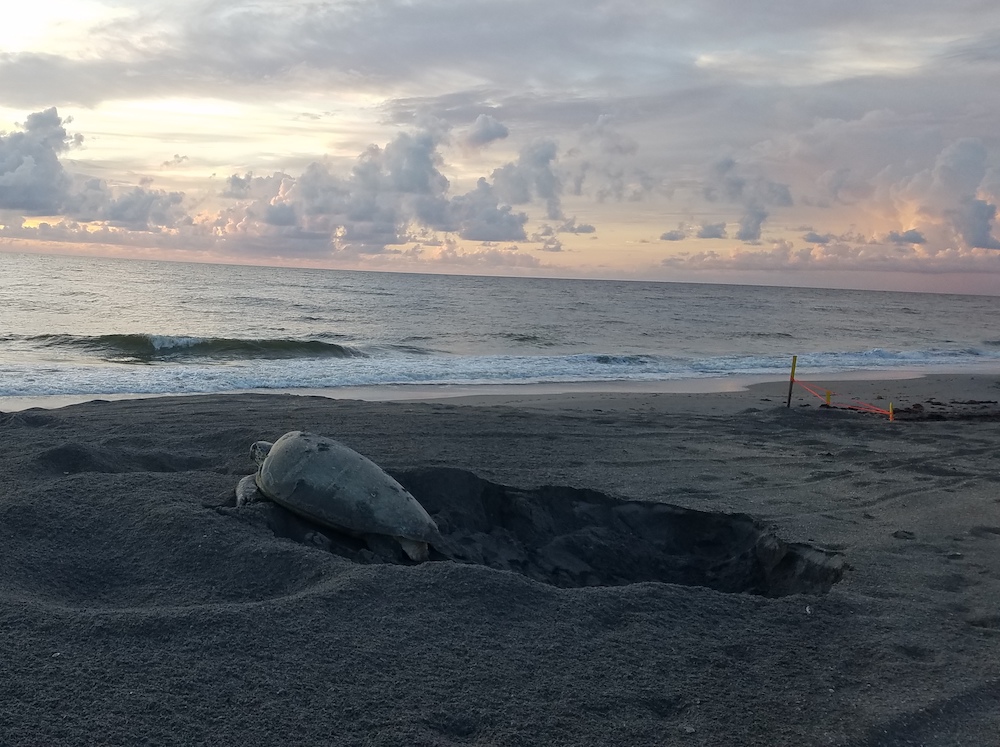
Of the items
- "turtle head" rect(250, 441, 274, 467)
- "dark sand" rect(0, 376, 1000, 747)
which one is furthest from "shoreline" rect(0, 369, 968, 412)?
"turtle head" rect(250, 441, 274, 467)

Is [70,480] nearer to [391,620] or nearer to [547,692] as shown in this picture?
[391,620]

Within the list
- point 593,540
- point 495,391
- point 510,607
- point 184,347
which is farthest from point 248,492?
point 184,347

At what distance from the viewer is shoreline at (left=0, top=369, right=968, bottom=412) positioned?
35.6 feet

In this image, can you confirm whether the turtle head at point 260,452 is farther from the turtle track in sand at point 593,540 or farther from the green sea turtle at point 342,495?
the turtle track in sand at point 593,540

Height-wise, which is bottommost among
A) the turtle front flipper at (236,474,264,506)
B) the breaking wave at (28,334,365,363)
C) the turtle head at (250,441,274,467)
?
the breaking wave at (28,334,365,363)

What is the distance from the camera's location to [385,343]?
2283 centimetres

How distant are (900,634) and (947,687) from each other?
51cm

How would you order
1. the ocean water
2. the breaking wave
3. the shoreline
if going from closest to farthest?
the shoreline → the ocean water → the breaking wave

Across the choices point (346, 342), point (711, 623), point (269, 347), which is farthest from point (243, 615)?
point (346, 342)

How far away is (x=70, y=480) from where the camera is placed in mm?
4953

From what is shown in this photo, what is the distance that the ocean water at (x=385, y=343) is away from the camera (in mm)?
13789

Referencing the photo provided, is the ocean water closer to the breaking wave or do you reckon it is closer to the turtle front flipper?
the breaking wave

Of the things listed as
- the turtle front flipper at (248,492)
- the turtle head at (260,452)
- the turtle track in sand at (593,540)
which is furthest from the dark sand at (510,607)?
the turtle head at (260,452)

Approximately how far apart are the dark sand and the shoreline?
427cm
